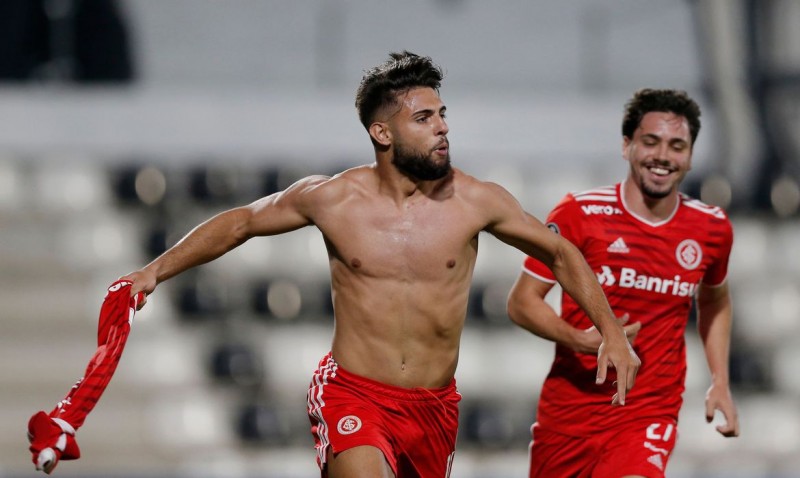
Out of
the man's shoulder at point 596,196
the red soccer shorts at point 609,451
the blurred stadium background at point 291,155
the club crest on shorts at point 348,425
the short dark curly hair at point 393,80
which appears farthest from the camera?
the blurred stadium background at point 291,155

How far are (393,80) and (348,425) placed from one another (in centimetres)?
131

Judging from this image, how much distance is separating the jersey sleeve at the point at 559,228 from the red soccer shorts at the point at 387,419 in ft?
2.22

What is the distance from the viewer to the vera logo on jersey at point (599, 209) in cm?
500

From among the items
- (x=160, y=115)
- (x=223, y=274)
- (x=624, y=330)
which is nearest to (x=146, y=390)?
(x=223, y=274)

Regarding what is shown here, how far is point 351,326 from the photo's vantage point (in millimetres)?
4559

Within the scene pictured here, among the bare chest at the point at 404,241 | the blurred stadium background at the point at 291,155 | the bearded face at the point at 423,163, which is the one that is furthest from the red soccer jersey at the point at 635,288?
the blurred stadium background at the point at 291,155

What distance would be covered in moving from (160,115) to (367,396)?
681cm

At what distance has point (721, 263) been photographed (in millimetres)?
5145

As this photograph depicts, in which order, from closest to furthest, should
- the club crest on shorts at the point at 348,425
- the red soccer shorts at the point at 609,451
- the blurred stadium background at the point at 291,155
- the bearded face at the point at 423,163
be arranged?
the club crest on shorts at the point at 348,425 < the bearded face at the point at 423,163 < the red soccer shorts at the point at 609,451 < the blurred stadium background at the point at 291,155

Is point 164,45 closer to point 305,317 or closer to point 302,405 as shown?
point 305,317

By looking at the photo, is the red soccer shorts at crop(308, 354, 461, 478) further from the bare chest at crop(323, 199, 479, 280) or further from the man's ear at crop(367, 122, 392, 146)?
the man's ear at crop(367, 122, 392, 146)

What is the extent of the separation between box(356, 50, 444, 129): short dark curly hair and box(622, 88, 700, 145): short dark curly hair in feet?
3.15

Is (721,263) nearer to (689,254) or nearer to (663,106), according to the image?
(689,254)

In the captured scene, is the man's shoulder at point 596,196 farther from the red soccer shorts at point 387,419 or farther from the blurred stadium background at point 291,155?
the blurred stadium background at point 291,155
